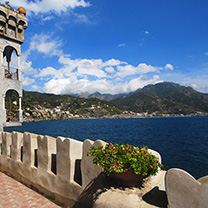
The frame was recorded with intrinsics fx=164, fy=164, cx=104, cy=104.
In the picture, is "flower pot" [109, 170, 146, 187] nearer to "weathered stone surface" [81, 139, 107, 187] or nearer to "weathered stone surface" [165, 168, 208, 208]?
"weathered stone surface" [165, 168, 208, 208]

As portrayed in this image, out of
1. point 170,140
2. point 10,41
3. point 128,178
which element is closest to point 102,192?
point 128,178

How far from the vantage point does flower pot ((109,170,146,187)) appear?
356 centimetres

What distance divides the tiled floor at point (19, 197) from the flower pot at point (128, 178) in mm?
3514

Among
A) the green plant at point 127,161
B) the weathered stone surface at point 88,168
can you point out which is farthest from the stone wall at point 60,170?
the green plant at point 127,161

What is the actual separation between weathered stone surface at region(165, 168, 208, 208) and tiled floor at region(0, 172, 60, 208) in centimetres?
455

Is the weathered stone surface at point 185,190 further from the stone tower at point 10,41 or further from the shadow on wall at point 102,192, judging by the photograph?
the stone tower at point 10,41

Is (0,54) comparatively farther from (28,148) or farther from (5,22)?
(28,148)

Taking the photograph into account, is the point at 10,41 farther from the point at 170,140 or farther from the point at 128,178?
the point at 170,140

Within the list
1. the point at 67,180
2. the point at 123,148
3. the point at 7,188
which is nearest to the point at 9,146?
the point at 7,188

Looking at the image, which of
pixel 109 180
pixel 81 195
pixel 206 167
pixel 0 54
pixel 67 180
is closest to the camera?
pixel 109 180

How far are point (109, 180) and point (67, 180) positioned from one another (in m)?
2.11

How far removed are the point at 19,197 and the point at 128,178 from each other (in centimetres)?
536

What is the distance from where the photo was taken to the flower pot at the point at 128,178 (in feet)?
11.7

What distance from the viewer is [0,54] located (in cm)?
1230
